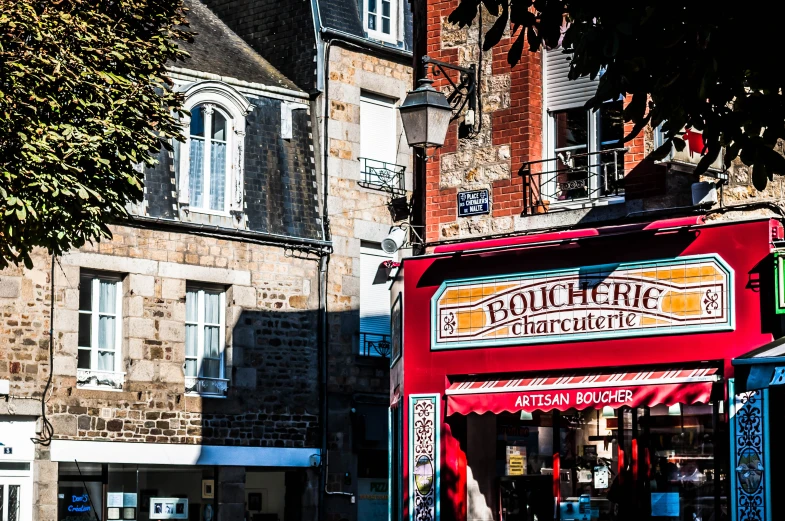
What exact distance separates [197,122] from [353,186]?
10.3 feet

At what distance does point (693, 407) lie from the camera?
13930 mm

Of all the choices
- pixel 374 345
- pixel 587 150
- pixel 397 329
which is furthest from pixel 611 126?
pixel 374 345

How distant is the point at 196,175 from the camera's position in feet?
75.4

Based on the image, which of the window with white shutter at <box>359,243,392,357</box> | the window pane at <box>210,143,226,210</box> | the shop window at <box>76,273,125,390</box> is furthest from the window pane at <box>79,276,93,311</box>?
the window with white shutter at <box>359,243,392,357</box>

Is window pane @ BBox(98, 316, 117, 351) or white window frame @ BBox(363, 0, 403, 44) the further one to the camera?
white window frame @ BBox(363, 0, 403, 44)

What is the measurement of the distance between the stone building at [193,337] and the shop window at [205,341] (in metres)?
0.03

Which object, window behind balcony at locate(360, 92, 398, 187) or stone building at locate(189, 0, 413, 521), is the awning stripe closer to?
stone building at locate(189, 0, 413, 521)

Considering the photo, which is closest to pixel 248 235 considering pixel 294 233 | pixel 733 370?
pixel 294 233

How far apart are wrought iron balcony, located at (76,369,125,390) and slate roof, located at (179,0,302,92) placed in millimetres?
5050

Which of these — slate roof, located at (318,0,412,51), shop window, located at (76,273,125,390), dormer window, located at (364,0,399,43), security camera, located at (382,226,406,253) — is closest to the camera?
security camera, located at (382,226,406,253)

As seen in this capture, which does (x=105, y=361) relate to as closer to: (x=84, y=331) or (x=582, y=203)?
(x=84, y=331)

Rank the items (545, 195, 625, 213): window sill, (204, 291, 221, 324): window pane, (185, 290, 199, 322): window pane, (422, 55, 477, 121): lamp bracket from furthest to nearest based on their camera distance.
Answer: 1. (204, 291, 221, 324): window pane
2. (185, 290, 199, 322): window pane
3. (422, 55, 477, 121): lamp bracket
4. (545, 195, 625, 213): window sill

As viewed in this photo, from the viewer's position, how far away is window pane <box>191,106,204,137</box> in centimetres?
2309

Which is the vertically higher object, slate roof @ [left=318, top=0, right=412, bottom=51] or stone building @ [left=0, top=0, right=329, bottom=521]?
slate roof @ [left=318, top=0, right=412, bottom=51]
